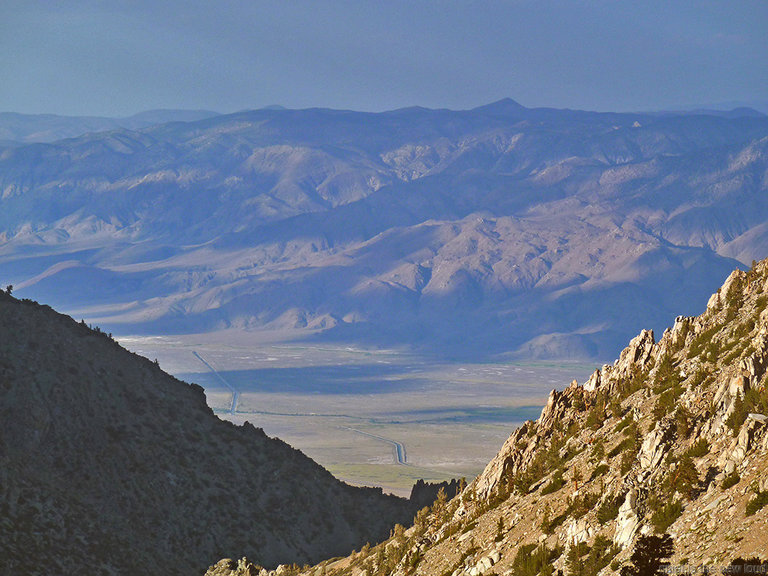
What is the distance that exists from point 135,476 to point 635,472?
3178 centimetres

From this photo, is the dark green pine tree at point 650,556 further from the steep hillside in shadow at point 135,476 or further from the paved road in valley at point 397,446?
the paved road in valley at point 397,446

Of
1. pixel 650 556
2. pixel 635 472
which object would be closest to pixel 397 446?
pixel 635 472

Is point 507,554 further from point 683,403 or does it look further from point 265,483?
point 265,483

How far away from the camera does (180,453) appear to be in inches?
1962

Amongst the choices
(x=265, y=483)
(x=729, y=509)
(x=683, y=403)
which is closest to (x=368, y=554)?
(x=683, y=403)

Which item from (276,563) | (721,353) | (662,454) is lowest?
(276,563)

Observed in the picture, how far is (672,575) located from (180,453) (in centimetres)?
3745

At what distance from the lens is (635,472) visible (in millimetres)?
19750

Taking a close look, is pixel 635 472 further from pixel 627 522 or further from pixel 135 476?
pixel 135 476

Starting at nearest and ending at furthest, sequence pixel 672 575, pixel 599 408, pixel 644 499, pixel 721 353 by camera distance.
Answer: pixel 672 575, pixel 644 499, pixel 721 353, pixel 599 408

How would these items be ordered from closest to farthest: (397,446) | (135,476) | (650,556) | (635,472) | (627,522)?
(650,556) < (627,522) < (635,472) < (135,476) < (397,446)

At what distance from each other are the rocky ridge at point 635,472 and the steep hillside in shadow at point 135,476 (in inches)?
531

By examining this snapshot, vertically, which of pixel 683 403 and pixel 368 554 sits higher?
pixel 683 403

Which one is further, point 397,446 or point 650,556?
point 397,446
